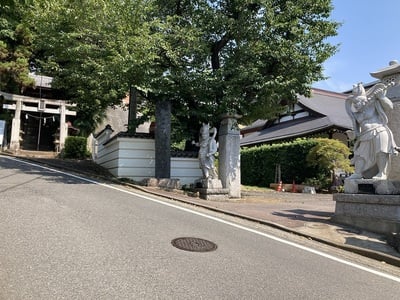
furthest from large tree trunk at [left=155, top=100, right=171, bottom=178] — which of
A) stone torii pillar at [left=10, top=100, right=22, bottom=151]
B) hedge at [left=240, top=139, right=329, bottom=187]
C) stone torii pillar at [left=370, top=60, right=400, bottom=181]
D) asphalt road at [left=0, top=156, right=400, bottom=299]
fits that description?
stone torii pillar at [left=10, top=100, right=22, bottom=151]

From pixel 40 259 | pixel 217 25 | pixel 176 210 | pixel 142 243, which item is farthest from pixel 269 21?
pixel 40 259

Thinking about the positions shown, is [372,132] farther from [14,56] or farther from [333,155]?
[14,56]

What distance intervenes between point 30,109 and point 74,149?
5509 mm

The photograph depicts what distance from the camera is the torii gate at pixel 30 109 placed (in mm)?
25375

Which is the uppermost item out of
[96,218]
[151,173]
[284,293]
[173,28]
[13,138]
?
[173,28]

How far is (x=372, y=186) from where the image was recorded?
7.76 meters

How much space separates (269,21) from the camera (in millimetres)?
12828

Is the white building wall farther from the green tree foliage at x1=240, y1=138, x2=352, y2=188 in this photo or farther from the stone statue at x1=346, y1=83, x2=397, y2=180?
the stone statue at x1=346, y1=83, x2=397, y2=180

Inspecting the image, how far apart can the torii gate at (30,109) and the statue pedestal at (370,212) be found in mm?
22096

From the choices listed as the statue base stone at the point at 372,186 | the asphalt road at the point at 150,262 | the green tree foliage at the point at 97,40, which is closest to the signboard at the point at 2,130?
the green tree foliage at the point at 97,40

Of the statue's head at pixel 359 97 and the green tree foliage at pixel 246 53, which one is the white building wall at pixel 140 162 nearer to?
the green tree foliage at pixel 246 53

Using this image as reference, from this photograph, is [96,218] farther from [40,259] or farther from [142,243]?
[40,259]

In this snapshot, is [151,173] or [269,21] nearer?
[269,21]

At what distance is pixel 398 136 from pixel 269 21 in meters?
6.65
